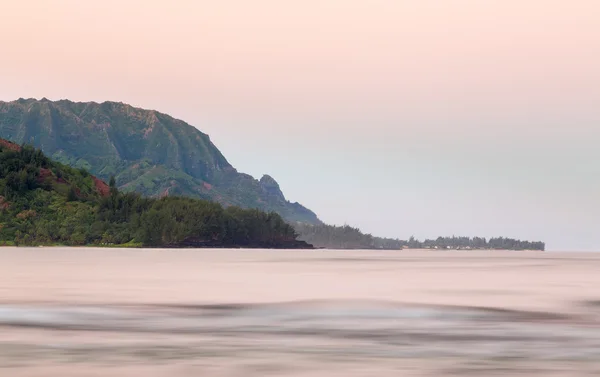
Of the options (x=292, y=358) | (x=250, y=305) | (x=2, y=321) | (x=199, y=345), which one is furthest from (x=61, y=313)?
(x=292, y=358)

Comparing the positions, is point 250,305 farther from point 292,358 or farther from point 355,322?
point 292,358

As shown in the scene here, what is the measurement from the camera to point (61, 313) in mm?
36062

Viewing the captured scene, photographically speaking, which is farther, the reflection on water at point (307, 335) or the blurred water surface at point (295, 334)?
the reflection on water at point (307, 335)

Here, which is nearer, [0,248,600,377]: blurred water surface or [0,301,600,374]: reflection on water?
[0,248,600,377]: blurred water surface

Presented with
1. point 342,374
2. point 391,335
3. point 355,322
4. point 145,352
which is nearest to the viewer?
point 342,374

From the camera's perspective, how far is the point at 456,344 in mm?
26625

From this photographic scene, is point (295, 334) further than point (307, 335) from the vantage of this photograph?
Yes

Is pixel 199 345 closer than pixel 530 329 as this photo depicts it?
Yes

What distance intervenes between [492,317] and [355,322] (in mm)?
5967

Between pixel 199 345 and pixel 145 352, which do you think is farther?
pixel 199 345

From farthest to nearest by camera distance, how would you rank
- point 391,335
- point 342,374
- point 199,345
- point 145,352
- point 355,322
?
1. point 355,322
2. point 391,335
3. point 199,345
4. point 145,352
5. point 342,374

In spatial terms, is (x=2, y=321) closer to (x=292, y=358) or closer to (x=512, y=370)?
(x=292, y=358)

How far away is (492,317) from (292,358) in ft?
48.7

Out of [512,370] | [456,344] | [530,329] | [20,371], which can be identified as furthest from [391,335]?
[20,371]
